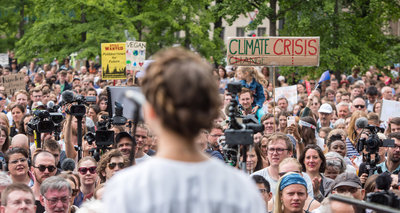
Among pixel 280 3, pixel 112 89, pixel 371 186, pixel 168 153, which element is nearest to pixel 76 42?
pixel 280 3

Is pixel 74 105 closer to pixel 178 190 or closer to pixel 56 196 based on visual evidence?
pixel 56 196

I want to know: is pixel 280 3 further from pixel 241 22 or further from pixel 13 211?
pixel 241 22

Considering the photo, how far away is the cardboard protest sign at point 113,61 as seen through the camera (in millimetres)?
14547

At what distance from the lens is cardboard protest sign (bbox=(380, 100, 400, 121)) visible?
35.8 feet

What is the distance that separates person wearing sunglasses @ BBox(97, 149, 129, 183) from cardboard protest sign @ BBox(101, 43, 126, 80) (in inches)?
307

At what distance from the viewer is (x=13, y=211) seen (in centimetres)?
498

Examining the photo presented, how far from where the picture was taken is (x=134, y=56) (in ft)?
50.4

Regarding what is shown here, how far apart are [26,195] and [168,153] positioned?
3.06m

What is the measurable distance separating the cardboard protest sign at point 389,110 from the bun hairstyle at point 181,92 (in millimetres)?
9171

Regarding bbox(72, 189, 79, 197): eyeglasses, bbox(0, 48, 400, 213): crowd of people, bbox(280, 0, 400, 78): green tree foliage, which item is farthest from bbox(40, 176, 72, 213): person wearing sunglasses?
bbox(280, 0, 400, 78): green tree foliage

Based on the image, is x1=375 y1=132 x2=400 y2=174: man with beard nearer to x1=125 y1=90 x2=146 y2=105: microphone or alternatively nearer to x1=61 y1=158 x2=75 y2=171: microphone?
x1=61 y1=158 x2=75 y2=171: microphone

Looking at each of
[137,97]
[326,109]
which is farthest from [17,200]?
[326,109]

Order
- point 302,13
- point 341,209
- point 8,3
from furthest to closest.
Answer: point 8,3, point 302,13, point 341,209

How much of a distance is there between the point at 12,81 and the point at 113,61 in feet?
8.64
